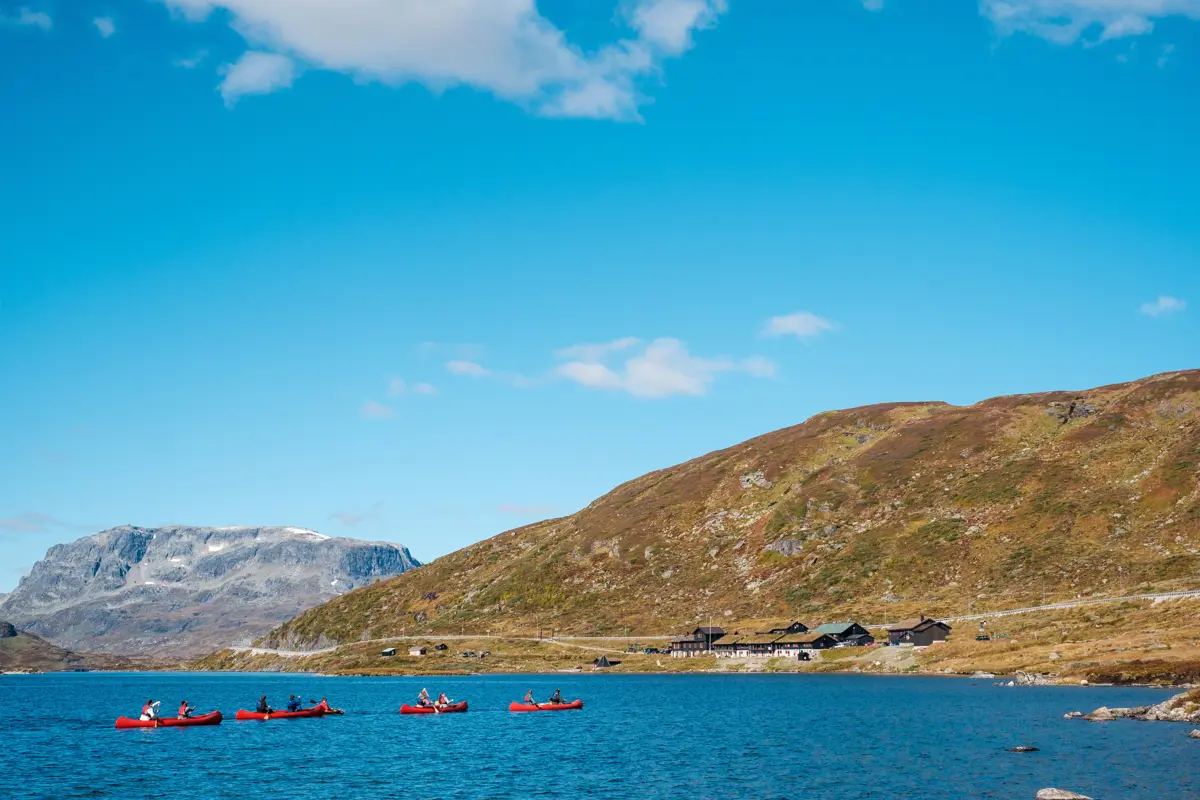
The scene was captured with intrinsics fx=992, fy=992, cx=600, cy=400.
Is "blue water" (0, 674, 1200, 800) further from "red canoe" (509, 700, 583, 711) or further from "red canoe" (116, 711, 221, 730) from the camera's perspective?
"red canoe" (509, 700, 583, 711)

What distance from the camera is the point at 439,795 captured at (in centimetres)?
6738

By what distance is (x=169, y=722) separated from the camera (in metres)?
118

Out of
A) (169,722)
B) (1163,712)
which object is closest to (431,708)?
(169,722)

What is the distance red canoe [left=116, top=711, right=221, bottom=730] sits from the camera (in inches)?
4579

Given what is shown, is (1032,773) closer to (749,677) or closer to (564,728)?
(564,728)

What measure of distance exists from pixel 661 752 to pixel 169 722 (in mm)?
64786

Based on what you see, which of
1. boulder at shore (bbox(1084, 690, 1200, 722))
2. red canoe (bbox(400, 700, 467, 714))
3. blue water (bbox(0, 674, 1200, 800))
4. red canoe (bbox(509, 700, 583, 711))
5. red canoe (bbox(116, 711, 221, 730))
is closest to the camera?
blue water (bbox(0, 674, 1200, 800))

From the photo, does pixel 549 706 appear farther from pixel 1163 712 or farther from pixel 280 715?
pixel 1163 712

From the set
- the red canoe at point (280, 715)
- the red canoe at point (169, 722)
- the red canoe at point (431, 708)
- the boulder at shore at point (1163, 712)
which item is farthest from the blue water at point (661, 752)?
the boulder at shore at point (1163, 712)

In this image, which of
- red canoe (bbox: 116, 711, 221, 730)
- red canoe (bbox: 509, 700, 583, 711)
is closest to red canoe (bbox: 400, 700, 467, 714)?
red canoe (bbox: 509, 700, 583, 711)

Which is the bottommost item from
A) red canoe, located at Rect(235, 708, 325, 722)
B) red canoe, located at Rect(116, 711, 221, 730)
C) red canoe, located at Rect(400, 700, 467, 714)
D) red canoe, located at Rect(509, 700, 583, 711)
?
red canoe, located at Rect(509, 700, 583, 711)

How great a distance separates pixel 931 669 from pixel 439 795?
12814 centimetres

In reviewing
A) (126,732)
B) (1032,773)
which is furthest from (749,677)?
(1032,773)

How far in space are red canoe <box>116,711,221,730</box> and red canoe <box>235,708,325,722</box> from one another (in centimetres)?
481
